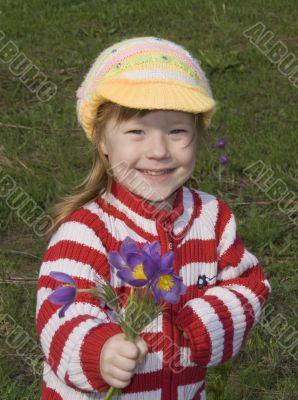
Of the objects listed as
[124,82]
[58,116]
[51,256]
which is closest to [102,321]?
[51,256]

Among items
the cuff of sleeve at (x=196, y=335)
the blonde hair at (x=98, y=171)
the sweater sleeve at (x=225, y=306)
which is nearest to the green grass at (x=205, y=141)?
the sweater sleeve at (x=225, y=306)

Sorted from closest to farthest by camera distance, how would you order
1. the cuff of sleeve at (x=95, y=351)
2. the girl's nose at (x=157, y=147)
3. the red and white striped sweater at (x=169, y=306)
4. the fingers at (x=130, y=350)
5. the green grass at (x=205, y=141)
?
1. the fingers at (x=130, y=350)
2. the cuff of sleeve at (x=95, y=351)
3. the red and white striped sweater at (x=169, y=306)
4. the girl's nose at (x=157, y=147)
5. the green grass at (x=205, y=141)

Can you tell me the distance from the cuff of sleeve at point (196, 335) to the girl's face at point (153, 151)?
36 cm

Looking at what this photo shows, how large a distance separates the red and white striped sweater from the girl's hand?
171 mm

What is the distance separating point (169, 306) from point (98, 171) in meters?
0.48

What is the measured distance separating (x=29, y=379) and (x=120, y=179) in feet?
4.77

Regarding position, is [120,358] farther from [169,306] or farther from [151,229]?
[151,229]

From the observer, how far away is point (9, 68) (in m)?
7.25

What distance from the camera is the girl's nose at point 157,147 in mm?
2500

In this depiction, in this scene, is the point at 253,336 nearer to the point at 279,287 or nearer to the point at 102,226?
the point at 279,287

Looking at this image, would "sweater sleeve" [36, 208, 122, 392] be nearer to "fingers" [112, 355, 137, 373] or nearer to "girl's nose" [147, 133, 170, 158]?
"fingers" [112, 355, 137, 373]

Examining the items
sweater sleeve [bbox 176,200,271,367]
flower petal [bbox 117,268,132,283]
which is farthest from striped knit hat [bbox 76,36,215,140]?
flower petal [bbox 117,268,132,283]

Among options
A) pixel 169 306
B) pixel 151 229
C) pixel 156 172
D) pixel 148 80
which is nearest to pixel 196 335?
pixel 169 306

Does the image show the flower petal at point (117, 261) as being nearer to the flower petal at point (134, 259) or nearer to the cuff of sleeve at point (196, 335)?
the flower petal at point (134, 259)
